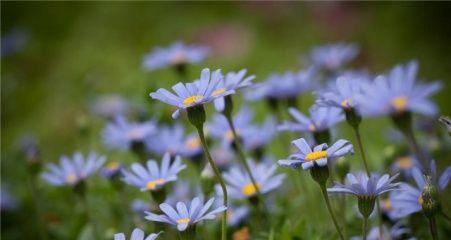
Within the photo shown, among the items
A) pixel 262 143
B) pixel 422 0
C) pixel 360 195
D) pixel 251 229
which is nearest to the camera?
pixel 360 195

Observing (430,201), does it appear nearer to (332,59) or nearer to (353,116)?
(353,116)

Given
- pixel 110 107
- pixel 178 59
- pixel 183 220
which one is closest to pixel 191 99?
pixel 183 220

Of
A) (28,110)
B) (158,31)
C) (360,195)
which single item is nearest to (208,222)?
(360,195)

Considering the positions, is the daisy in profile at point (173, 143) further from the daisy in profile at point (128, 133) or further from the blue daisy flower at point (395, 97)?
the blue daisy flower at point (395, 97)

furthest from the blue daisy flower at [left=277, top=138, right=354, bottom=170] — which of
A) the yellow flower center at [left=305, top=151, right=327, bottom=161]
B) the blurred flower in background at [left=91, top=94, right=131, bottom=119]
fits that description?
the blurred flower in background at [left=91, top=94, right=131, bottom=119]

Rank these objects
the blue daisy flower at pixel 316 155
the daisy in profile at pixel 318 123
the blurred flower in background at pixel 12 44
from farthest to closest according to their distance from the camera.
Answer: the blurred flower in background at pixel 12 44 → the daisy in profile at pixel 318 123 → the blue daisy flower at pixel 316 155

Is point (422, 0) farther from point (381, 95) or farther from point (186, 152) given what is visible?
point (381, 95)

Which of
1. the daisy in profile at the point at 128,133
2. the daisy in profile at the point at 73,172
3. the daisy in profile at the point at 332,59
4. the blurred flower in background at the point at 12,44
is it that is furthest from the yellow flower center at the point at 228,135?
the blurred flower in background at the point at 12,44
